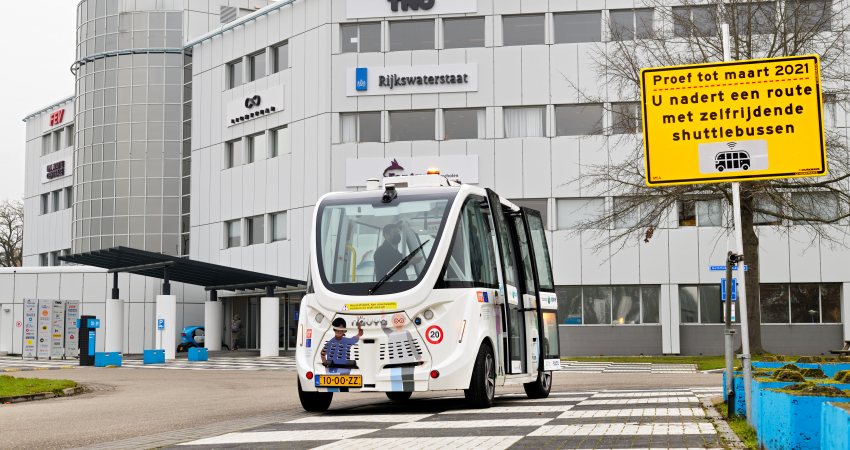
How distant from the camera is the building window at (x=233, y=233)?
2019 inches

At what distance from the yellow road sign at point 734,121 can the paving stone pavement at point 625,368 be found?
66.3 feet

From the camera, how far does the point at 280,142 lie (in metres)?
49.0

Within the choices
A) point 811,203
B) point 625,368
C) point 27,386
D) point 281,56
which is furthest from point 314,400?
point 281,56

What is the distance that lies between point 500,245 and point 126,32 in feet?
152

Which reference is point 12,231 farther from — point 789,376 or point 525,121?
point 789,376

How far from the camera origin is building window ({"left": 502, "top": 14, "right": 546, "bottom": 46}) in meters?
45.0

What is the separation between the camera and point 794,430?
6.51m

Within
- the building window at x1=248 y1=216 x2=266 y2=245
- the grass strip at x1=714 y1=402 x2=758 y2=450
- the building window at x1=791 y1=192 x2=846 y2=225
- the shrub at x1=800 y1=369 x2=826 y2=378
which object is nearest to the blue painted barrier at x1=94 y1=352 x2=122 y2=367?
the building window at x1=248 y1=216 x2=266 y2=245

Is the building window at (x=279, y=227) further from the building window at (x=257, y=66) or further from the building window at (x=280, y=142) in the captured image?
the building window at (x=257, y=66)

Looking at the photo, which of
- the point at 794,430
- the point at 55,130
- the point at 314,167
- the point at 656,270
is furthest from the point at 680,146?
the point at 55,130

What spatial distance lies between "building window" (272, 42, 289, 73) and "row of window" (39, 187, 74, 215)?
22.3 metres

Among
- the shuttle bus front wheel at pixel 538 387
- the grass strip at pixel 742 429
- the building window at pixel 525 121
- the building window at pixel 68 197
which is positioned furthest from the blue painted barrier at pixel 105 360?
the building window at pixel 68 197

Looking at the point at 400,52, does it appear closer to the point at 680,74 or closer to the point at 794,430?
the point at 680,74

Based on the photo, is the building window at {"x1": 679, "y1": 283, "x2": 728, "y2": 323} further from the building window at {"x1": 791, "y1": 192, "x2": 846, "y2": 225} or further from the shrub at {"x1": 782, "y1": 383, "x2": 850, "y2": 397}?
the shrub at {"x1": 782, "y1": 383, "x2": 850, "y2": 397}
